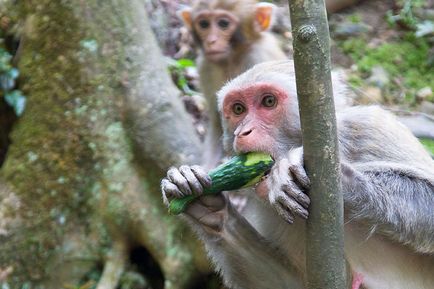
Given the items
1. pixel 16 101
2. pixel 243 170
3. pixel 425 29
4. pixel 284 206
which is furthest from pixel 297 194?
pixel 425 29

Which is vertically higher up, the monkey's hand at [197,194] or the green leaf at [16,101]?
the monkey's hand at [197,194]

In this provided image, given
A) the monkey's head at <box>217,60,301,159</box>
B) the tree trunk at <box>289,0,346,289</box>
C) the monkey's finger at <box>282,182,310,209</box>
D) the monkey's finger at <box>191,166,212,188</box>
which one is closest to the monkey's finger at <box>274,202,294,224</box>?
the monkey's finger at <box>282,182,310,209</box>

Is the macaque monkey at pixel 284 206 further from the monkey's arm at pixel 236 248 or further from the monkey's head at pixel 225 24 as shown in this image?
the monkey's head at pixel 225 24

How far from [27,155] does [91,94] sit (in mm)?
726

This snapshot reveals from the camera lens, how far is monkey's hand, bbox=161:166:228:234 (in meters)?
4.08

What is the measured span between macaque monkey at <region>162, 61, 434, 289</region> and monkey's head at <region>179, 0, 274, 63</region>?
322 cm

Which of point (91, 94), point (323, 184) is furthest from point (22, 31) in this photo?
point (323, 184)

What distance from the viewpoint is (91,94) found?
243 inches

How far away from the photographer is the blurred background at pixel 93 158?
6162mm

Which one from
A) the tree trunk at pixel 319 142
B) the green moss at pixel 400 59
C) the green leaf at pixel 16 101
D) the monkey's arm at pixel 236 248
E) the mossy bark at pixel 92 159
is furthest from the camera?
the green moss at pixel 400 59

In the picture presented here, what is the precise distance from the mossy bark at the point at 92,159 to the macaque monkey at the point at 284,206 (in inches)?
59.3

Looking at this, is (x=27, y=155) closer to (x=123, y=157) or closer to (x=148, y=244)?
(x=123, y=157)

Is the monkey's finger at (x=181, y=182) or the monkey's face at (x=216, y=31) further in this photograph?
the monkey's face at (x=216, y=31)

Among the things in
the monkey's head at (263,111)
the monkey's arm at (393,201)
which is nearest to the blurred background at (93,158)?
the monkey's head at (263,111)
